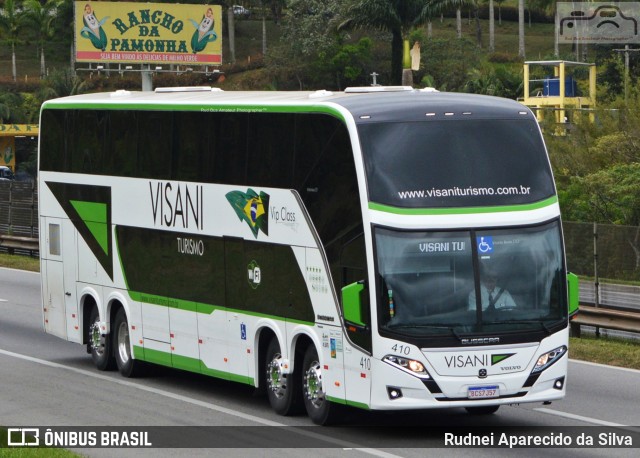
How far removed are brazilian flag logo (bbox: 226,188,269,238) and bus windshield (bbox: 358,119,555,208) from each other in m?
2.17

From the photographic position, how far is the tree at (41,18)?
115 m

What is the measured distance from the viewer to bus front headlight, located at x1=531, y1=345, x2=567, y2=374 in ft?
46.3

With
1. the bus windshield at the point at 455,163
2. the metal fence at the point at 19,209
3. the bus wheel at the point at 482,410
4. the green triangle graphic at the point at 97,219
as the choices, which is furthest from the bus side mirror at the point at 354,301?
the metal fence at the point at 19,209

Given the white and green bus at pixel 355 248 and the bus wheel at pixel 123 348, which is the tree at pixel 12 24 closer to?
the bus wheel at pixel 123 348

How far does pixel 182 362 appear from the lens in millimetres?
18031

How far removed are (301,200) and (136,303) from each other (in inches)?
190

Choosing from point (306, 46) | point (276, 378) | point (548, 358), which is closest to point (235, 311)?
point (276, 378)

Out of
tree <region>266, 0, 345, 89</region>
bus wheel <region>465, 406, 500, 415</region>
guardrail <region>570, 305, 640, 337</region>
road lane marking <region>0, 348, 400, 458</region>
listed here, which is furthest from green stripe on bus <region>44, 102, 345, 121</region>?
tree <region>266, 0, 345, 89</region>

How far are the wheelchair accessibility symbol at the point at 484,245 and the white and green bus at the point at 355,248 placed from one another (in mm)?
14

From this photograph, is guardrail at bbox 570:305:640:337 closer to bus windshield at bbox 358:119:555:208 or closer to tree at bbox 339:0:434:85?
bus windshield at bbox 358:119:555:208

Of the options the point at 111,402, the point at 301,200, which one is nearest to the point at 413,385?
the point at 301,200

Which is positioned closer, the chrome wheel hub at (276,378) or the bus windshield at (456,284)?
the bus windshield at (456,284)

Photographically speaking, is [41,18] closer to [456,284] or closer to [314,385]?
[314,385]

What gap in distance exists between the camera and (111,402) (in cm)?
1725
